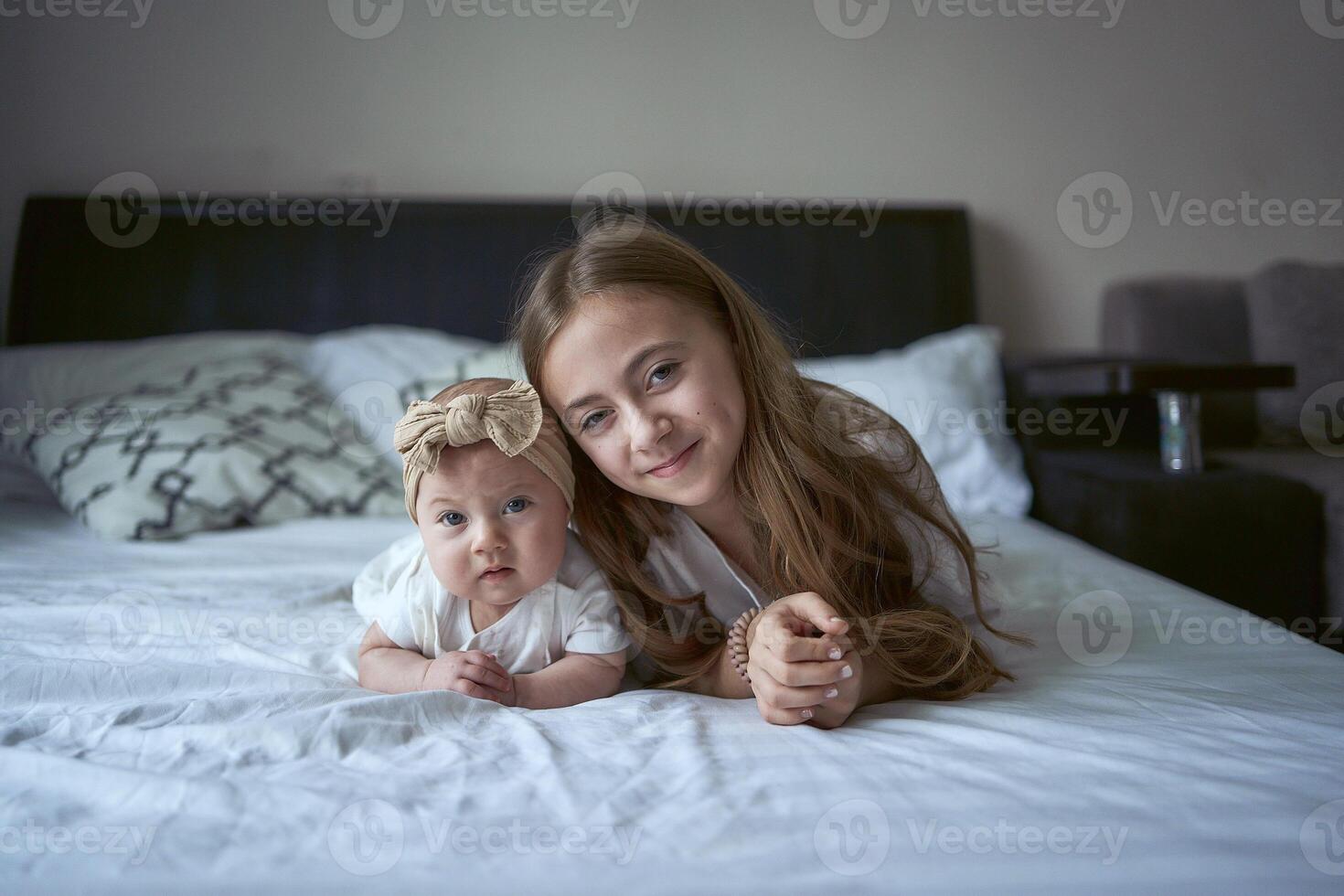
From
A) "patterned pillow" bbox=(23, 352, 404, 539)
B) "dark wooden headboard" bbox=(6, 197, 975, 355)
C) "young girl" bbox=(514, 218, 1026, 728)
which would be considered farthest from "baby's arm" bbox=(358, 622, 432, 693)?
"dark wooden headboard" bbox=(6, 197, 975, 355)

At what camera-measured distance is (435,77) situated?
102 inches

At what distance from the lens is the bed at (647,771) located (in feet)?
2.05

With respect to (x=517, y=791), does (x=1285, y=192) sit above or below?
above

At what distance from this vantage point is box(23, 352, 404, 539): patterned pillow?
5.73ft

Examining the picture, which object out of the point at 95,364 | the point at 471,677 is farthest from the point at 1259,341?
the point at 95,364

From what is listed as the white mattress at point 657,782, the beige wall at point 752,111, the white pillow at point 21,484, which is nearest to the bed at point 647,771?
the white mattress at point 657,782

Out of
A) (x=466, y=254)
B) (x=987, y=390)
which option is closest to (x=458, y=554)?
(x=987, y=390)

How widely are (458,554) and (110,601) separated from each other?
665 millimetres

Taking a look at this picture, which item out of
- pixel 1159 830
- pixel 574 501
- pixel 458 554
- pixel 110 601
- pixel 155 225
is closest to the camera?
pixel 1159 830

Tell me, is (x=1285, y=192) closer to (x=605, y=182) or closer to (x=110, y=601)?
(x=605, y=182)

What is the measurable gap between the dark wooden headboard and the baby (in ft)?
4.70

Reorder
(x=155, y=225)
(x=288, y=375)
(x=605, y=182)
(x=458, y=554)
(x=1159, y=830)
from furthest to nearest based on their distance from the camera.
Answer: (x=605, y=182)
(x=155, y=225)
(x=288, y=375)
(x=458, y=554)
(x=1159, y=830)

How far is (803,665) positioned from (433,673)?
40 cm

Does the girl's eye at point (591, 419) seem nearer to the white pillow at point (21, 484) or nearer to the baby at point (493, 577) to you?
the baby at point (493, 577)
